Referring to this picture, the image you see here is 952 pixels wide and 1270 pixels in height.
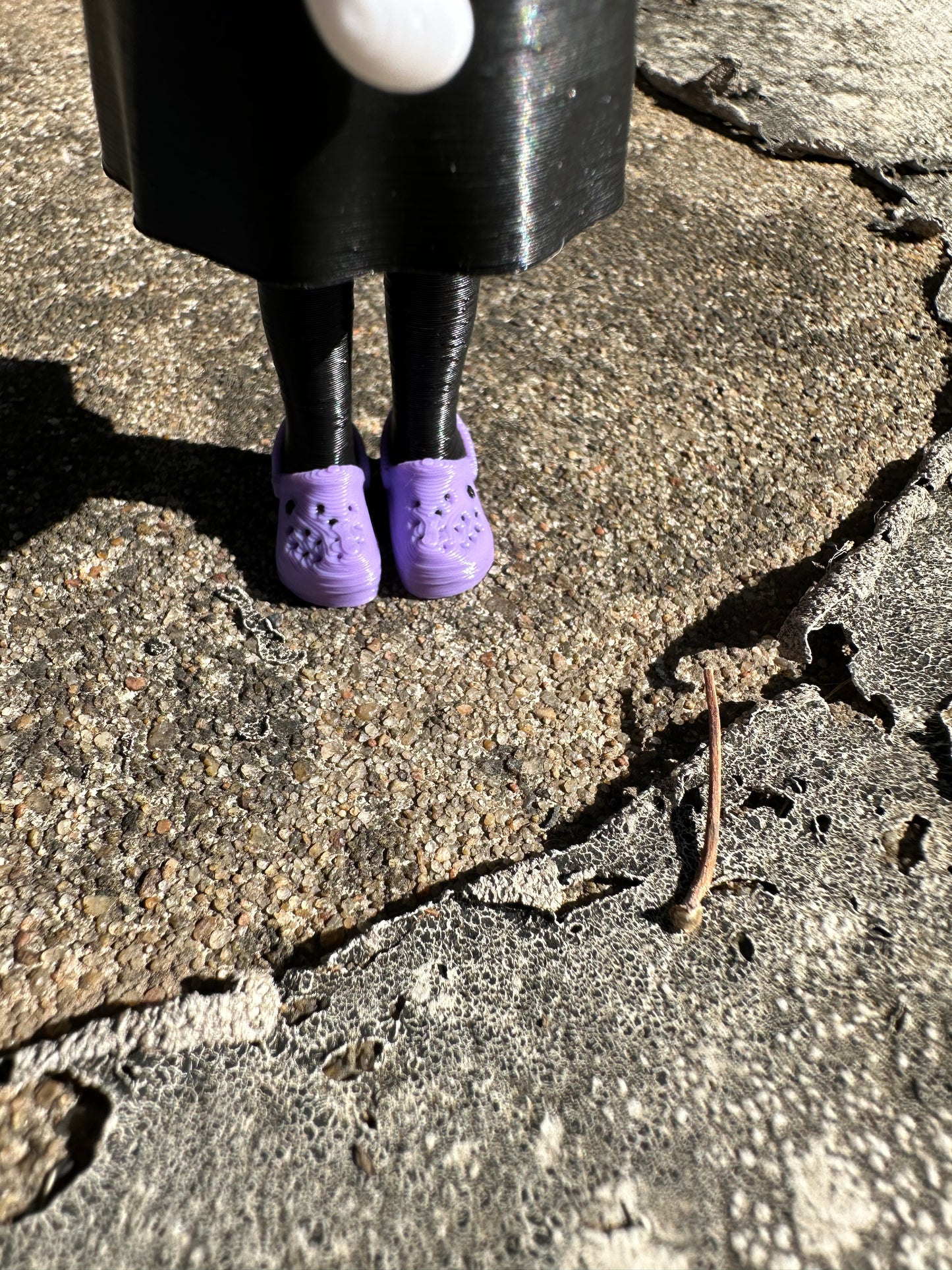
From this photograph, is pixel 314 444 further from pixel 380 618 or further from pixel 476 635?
pixel 476 635

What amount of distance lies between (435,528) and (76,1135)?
3.16 feet

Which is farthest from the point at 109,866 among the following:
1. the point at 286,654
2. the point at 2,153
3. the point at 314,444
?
the point at 2,153

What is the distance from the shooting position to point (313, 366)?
1.45 m

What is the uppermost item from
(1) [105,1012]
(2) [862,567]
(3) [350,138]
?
(3) [350,138]

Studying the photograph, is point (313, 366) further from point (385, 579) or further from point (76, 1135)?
point (76, 1135)

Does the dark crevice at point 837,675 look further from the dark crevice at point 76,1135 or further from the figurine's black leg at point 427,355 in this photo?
the dark crevice at point 76,1135

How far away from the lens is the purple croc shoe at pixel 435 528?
1604 millimetres

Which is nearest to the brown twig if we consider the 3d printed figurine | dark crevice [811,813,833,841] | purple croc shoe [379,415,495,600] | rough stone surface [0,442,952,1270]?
→ rough stone surface [0,442,952,1270]

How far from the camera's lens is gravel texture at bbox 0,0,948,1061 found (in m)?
1.35

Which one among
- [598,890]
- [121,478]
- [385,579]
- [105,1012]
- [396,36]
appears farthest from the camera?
[121,478]

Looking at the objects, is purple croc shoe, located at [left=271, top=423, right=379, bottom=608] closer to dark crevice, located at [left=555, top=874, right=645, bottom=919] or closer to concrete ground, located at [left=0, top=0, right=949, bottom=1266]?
concrete ground, located at [left=0, top=0, right=949, bottom=1266]

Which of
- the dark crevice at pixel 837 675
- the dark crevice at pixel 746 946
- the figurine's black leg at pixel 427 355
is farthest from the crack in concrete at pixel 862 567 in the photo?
the figurine's black leg at pixel 427 355

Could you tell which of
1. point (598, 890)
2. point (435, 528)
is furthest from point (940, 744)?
point (435, 528)

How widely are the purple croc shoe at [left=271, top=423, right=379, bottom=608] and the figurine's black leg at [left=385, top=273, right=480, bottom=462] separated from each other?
0.12 meters
